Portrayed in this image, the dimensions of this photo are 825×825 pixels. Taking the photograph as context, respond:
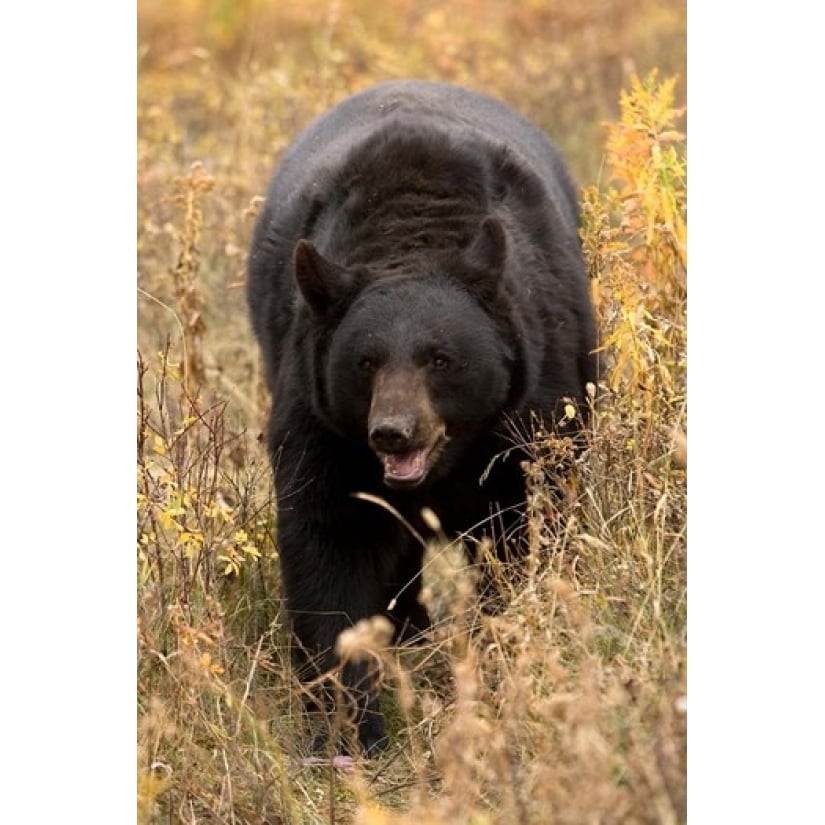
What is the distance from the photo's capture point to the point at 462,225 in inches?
219

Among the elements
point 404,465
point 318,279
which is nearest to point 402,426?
point 404,465

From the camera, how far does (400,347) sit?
520cm

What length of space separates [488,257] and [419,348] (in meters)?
0.37

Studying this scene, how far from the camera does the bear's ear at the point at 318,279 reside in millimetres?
5266

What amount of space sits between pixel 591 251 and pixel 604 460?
0.99 metres

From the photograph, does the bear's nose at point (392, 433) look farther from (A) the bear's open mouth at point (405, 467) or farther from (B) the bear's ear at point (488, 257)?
(B) the bear's ear at point (488, 257)

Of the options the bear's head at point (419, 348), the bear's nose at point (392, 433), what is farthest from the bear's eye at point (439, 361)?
the bear's nose at point (392, 433)

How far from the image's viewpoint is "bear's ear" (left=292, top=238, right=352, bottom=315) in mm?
5266

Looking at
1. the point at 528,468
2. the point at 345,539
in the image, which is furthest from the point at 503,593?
the point at 345,539

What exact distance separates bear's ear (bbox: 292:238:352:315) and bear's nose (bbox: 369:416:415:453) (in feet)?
1.69

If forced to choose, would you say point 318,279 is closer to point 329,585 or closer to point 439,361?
point 439,361

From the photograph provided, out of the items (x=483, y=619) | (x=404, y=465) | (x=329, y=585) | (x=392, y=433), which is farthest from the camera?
(x=329, y=585)
